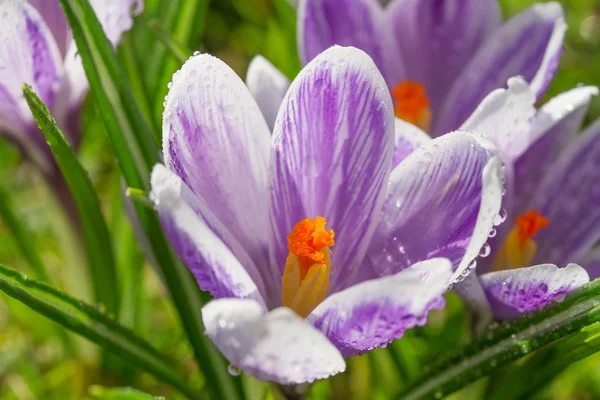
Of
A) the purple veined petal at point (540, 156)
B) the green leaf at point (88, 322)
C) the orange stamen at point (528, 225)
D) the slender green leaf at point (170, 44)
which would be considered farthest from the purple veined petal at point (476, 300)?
the slender green leaf at point (170, 44)

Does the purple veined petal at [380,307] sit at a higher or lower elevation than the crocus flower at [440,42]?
lower

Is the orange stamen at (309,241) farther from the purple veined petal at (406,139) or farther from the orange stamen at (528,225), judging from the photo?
the orange stamen at (528,225)

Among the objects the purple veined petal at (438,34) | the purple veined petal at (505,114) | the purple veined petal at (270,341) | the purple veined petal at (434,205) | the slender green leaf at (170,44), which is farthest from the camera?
the purple veined petal at (438,34)

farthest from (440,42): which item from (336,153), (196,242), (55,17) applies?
(196,242)

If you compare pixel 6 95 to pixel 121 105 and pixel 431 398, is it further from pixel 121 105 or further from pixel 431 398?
pixel 431 398

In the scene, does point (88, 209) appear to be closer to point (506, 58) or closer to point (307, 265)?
point (307, 265)
